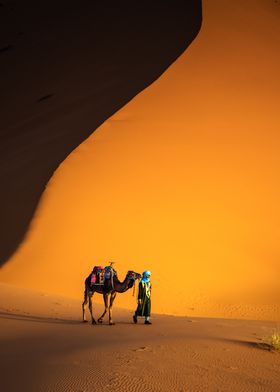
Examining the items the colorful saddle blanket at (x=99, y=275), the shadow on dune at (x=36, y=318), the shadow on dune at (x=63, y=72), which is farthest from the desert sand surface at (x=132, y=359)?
the shadow on dune at (x=63, y=72)

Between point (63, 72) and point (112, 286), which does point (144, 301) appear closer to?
point (112, 286)

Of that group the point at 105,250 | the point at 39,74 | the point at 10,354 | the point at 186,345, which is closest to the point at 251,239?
the point at 105,250

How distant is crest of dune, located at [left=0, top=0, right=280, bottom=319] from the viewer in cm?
1444

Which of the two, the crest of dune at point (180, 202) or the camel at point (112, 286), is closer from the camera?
the camel at point (112, 286)

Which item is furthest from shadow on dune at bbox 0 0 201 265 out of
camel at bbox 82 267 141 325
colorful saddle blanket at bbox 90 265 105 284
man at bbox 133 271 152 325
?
man at bbox 133 271 152 325

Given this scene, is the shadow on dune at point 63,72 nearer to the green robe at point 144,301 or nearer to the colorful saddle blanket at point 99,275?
the colorful saddle blanket at point 99,275

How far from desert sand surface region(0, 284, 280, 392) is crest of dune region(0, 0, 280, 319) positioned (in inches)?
230

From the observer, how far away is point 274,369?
5059 millimetres

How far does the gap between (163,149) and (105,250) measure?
6661mm

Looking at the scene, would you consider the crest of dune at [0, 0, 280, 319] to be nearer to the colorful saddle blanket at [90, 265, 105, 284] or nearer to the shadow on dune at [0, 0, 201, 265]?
the shadow on dune at [0, 0, 201, 265]

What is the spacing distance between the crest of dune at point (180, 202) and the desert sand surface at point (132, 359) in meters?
5.85

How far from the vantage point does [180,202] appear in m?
17.5

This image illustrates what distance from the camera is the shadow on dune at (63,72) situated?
2120 centimetres

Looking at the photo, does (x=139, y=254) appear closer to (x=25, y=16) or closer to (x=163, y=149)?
(x=163, y=149)
